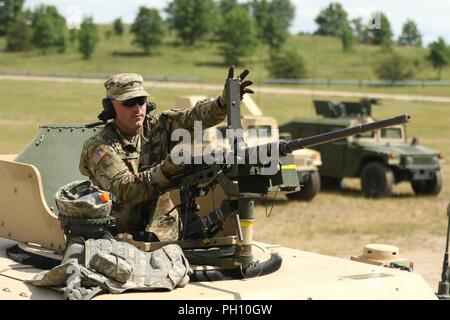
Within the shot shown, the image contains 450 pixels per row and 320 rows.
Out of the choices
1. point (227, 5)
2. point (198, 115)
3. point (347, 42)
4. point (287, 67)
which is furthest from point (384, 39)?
point (198, 115)

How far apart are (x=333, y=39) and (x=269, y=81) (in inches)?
1032

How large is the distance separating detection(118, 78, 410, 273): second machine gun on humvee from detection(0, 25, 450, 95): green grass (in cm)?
3426

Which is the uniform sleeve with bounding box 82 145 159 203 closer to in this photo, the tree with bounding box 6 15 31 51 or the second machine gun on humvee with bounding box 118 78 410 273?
the second machine gun on humvee with bounding box 118 78 410 273

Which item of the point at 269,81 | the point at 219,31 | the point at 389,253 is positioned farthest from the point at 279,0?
the point at 389,253

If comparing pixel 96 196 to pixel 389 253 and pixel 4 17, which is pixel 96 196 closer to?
pixel 389 253

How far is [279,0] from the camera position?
8575 centimetres

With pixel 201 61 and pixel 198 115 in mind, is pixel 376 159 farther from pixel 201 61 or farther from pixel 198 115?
pixel 201 61

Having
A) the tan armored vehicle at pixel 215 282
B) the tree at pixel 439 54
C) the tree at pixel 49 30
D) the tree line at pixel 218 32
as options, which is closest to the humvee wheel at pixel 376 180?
the tan armored vehicle at pixel 215 282

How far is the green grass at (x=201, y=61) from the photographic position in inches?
1854

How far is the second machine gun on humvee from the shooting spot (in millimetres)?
5895

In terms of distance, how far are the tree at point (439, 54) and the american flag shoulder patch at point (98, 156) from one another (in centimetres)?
4984

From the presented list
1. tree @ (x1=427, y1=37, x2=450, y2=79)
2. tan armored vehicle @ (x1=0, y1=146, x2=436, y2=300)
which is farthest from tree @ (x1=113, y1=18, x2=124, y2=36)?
tan armored vehicle @ (x1=0, y1=146, x2=436, y2=300)

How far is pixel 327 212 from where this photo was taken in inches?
736

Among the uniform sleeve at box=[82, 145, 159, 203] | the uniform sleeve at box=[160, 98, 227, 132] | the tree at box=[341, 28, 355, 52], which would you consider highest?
the uniform sleeve at box=[160, 98, 227, 132]
